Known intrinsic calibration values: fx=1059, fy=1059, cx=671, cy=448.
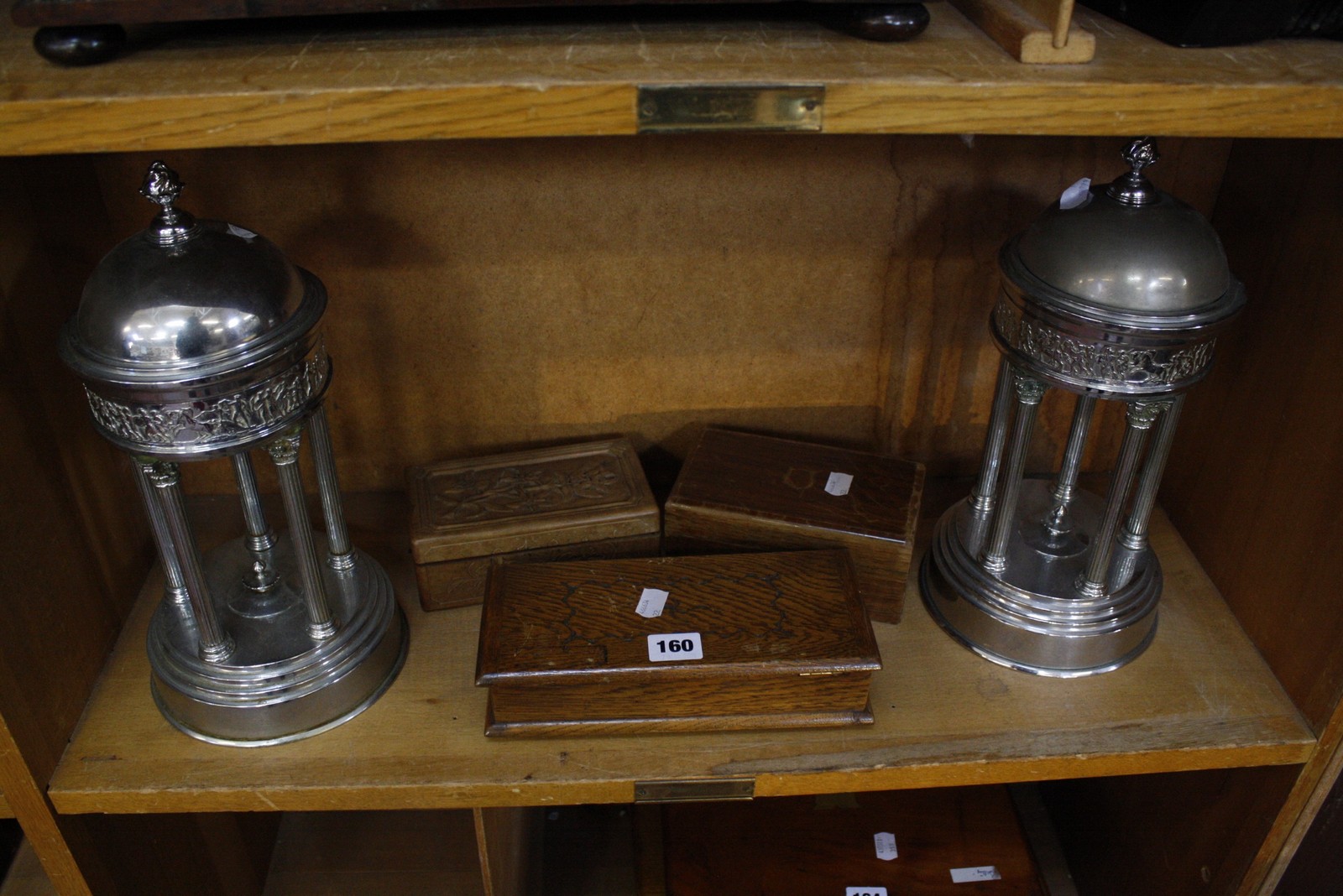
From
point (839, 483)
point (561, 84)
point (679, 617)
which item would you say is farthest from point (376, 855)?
point (561, 84)

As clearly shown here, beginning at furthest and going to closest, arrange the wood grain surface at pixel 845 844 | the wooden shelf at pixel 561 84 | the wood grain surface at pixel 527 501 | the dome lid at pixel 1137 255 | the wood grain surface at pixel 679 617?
the wood grain surface at pixel 845 844
the wood grain surface at pixel 527 501
the wood grain surface at pixel 679 617
the dome lid at pixel 1137 255
the wooden shelf at pixel 561 84

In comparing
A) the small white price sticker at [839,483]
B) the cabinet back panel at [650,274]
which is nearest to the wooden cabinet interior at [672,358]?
the cabinet back panel at [650,274]

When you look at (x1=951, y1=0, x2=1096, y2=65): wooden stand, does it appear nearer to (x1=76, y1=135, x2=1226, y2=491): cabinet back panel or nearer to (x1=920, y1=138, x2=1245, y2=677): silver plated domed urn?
(x1=920, y1=138, x2=1245, y2=677): silver plated domed urn

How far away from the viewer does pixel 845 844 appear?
119 centimetres

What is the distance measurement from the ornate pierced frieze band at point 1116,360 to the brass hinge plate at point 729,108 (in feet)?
0.91

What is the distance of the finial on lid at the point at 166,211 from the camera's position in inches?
27.3

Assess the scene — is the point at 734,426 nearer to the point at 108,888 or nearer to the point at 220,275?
the point at 220,275

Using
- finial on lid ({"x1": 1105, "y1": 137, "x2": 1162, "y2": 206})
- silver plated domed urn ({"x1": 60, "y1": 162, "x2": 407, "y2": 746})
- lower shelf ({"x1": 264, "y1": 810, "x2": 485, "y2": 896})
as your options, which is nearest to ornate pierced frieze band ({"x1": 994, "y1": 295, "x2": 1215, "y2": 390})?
finial on lid ({"x1": 1105, "y1": 137, "x2": 1162, "y2": 206})

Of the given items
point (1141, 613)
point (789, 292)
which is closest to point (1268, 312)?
point (1141, 613)

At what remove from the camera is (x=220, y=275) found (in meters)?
0.70

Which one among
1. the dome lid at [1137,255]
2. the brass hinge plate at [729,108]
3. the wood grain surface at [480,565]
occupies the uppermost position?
the brass hinge plate at [729,108]

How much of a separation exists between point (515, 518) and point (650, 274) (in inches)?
10.4

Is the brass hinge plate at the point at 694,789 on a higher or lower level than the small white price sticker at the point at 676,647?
lower

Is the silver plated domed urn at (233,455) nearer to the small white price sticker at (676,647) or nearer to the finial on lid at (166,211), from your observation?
the finial on lid at (166,211)
